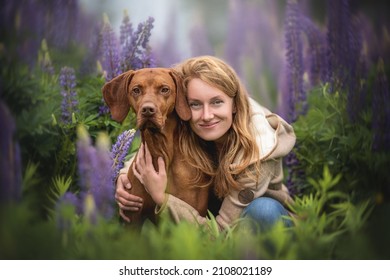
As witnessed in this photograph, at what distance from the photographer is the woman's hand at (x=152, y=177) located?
3.06m

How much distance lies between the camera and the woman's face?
316 centimetres

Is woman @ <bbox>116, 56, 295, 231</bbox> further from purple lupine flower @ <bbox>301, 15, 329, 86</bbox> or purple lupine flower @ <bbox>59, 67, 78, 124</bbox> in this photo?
purple lupine flower @ <bbox>301, 15, 329, 86</bbox>

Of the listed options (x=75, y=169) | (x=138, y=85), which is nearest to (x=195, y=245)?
(x=138, y=85)

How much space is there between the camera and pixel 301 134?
409 cm

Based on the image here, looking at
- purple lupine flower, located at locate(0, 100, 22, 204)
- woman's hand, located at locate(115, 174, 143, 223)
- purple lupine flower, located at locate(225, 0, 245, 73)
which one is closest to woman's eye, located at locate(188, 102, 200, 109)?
woman's hand, located at locate(115, 174, 143, 223)

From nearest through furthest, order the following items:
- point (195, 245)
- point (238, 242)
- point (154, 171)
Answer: point (195, 245)
point (238, 242)
point (154, 171)

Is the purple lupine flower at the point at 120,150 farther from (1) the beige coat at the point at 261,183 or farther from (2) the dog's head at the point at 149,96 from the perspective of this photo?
(2) the dog's head at the point at 149,96

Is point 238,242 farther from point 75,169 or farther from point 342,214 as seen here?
point 75,169

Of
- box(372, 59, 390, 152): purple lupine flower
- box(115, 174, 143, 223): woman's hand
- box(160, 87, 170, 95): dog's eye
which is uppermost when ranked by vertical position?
box(160, 87, 170, 95): dog's eye

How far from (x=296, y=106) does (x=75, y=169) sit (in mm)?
1667

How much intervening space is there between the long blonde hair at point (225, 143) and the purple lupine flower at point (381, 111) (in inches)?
23.7

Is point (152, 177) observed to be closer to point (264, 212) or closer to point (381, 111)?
point (264, 212)

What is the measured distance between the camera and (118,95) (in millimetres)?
3064

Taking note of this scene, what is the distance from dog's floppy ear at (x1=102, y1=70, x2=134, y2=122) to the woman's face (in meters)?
0.31
